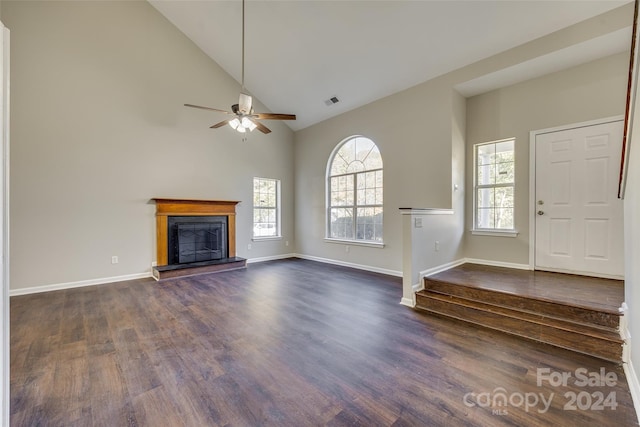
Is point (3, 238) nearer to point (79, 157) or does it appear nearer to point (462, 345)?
point (462, 345)

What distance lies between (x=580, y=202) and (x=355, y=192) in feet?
11.3

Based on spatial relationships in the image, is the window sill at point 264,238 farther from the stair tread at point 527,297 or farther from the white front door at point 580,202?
the white front door at point 580,202

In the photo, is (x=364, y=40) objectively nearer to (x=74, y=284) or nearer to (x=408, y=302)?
(x=408, y=302)

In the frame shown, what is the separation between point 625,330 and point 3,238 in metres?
3.98

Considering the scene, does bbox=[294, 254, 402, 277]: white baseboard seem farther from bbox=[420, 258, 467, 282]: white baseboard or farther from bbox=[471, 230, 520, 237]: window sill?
bbox=[471, 230, 520, 237]: window sill

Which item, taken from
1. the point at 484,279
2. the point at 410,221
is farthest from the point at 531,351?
the point at 410,221

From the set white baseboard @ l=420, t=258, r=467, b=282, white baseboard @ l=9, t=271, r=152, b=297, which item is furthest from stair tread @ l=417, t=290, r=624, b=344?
white baseboard @ l=9, t=271, r=152, b=297

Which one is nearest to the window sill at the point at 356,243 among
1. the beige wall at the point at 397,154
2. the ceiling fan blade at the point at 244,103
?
the beige wall at the point at 397,154

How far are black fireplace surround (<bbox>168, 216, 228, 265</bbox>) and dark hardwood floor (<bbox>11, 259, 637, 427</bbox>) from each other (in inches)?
67.2

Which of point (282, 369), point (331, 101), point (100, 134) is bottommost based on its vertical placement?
point (282, 369)

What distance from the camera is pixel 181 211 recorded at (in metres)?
5.12

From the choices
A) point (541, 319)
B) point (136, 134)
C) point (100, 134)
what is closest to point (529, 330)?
point (541, 319)

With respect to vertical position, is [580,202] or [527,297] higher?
[580,202]

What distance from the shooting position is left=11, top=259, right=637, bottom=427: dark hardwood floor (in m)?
1.61
